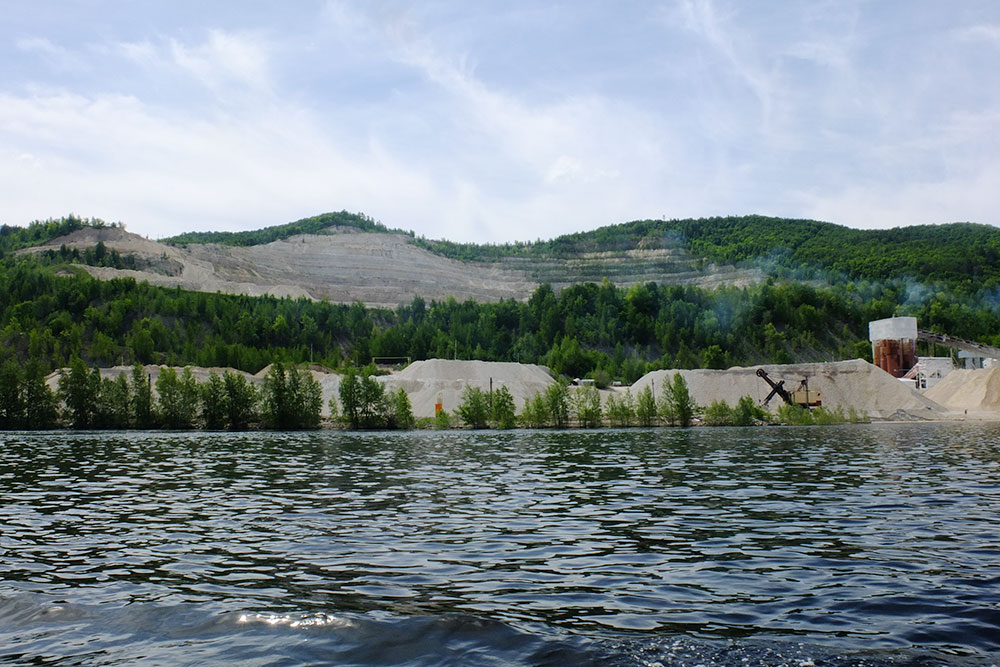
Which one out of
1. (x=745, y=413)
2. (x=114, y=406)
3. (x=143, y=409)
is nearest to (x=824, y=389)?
(x=745, y=413)

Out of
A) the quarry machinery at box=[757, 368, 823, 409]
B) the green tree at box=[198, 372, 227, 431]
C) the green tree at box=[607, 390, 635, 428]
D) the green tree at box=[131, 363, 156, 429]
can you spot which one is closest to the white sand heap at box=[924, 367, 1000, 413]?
the quarry machinery at box=[757, 368, 823, 409]

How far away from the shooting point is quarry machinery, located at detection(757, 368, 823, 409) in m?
108

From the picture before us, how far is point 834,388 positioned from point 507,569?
109 meters

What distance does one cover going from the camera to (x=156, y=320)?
180125 mm

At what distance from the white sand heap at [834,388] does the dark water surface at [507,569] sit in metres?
78.6

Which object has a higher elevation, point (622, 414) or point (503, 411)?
point (503, 411)

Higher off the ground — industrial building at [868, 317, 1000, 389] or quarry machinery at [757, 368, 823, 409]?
industrial building at [868, 317, 1000, 389]

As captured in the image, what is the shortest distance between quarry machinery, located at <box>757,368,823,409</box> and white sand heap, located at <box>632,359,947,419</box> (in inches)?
63.6

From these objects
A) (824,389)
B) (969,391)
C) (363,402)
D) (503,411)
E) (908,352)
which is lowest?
(503,411)

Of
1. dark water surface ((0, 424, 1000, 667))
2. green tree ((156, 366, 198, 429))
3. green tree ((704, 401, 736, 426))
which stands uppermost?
green tree ((156, 366, 198, 429))

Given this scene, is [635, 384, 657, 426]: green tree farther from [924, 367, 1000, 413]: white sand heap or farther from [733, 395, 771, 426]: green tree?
[924, 367, 1000, 413]: white sand heap

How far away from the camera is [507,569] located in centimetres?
1719

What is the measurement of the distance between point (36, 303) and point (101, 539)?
189119 millimetres

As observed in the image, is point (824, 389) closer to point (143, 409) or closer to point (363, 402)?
point (363, 402)
